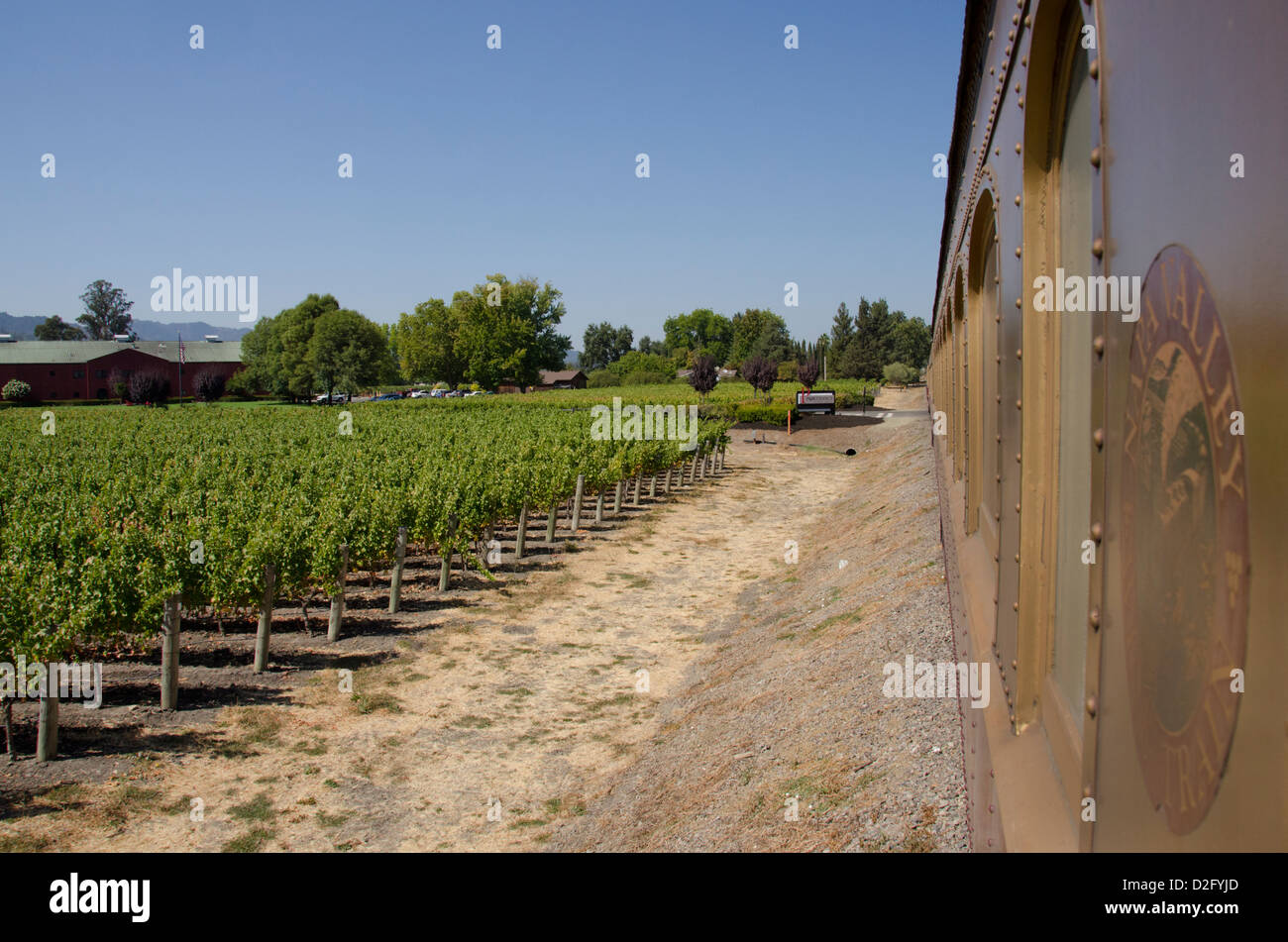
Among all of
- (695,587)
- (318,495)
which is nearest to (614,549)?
(695,587)

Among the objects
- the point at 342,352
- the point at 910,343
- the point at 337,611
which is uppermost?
the point at 910,343

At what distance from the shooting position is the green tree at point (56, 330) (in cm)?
13912

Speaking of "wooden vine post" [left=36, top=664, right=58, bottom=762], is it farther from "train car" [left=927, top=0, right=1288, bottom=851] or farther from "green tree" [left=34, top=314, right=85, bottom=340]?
"green tree" [left=34, top=314, right=85, bottom=340]

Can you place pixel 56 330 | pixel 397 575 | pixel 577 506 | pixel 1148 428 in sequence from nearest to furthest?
pixel 1148 428, pixel 397 575, pixel 577 506, pixel 56 330

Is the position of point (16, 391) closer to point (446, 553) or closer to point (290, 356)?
point (290, 356)

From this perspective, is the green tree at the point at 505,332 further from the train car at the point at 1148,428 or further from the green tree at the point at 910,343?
the train car at the point at 1148,428

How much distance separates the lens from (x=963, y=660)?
4.16 metres

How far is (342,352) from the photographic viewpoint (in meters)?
80.4

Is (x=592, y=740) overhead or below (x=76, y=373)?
below

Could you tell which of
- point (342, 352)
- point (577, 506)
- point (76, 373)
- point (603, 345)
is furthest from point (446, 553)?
point (603, 345)

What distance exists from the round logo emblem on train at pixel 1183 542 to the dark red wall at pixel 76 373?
310ft

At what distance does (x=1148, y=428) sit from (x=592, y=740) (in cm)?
900
